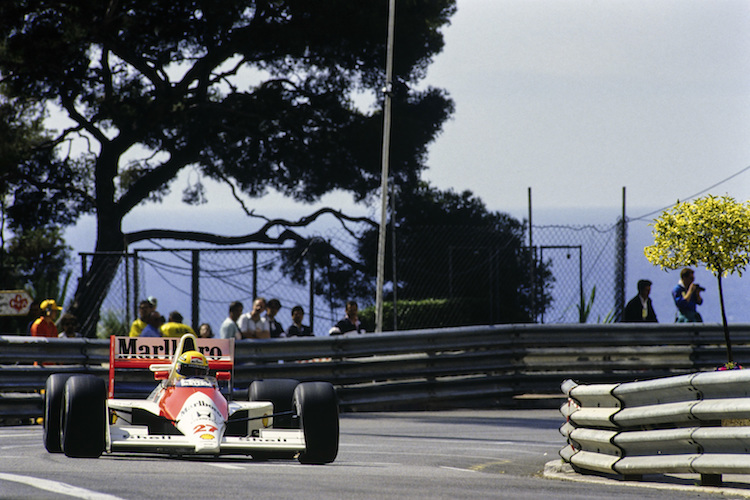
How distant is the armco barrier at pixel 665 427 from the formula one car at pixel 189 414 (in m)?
1.86

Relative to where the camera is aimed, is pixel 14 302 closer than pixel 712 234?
No

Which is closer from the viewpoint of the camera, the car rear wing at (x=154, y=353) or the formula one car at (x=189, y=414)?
the formula one car at (x=189, y=414)

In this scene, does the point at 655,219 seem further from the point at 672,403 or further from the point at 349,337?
the point at 672,403

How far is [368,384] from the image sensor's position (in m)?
14.3

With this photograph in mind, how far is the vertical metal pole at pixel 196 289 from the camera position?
14.2 metres

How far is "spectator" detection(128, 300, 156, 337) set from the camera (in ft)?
45.1

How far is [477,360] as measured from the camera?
14688 millimetres

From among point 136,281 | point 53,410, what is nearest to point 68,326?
point 136,281

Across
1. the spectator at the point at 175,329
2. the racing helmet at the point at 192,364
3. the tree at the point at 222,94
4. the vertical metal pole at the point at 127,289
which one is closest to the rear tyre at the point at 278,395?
the racing helmet at the point at 192,364

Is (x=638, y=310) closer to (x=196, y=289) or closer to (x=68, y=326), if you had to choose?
(x=196, y=289)

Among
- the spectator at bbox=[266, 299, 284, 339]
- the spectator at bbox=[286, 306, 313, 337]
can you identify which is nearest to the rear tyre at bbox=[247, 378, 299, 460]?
the spectator at bbox=[266, 299, 284, 339]

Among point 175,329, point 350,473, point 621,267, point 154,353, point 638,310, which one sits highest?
point 621,267

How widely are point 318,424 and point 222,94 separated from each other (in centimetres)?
1942

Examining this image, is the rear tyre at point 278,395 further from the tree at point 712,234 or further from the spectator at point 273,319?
the tree at point 712,234
